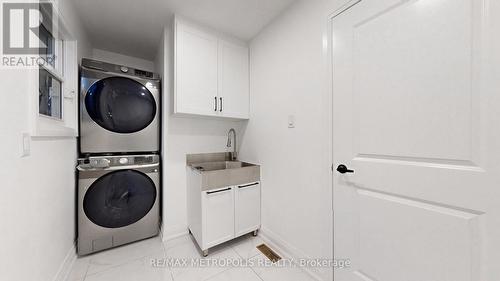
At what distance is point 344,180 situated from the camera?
1.29 meters

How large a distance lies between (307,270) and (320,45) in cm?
189

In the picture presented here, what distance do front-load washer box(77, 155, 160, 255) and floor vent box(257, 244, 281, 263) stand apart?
1.23 m

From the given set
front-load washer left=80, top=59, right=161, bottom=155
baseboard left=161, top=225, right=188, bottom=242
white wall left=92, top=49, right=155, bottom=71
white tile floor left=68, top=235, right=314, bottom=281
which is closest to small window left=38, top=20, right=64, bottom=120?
front-load washer left=80, top=59, right=161, bottom=155

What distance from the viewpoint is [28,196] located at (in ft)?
3.26

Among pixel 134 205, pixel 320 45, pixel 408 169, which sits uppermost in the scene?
pixel 320 45

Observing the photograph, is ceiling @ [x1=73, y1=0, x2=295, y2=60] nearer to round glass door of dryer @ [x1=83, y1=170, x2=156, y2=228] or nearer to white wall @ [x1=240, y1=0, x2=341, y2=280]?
white wall @ [x1=240, y1=0, x2=341, y2=280]

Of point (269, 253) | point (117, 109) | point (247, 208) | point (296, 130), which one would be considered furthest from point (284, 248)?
point (117, 109)

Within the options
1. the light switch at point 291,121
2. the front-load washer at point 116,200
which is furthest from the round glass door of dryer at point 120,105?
the light switch at point 291,121

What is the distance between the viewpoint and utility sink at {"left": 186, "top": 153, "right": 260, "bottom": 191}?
1.76 m

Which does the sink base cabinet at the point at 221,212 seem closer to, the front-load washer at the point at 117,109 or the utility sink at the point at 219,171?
the utility sink at the point at 219,171

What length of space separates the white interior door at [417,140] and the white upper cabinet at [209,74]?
3.90 ft

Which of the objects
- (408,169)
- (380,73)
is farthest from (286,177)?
(380,73)

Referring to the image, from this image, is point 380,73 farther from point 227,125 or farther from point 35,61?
point 35,61

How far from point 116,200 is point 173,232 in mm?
711
